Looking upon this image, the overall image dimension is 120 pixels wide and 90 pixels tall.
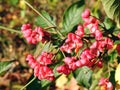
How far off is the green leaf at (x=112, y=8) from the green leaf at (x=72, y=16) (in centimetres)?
39

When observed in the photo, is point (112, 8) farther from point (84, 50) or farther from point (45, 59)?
point (45, 59)

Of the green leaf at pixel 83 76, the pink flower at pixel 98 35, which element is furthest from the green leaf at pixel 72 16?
the pink flower at pixel 98 35

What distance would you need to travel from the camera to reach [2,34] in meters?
4.82

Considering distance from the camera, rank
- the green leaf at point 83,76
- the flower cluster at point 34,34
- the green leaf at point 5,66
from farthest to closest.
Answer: the green leaf at point 83,76
the green leaf at point 5,66
the flower cluster at point 34,34

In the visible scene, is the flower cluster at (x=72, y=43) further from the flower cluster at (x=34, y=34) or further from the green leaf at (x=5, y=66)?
the green leaf at (x=5, y=66)

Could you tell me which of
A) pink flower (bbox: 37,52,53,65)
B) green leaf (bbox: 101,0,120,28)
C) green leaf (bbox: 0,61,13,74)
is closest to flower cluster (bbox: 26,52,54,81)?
pink flower (bbox: 37,52,53,65)

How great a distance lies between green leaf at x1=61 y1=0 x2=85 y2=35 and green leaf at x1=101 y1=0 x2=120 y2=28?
1.28ft

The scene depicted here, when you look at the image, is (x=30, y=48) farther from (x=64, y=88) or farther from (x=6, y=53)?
(x=64, y=88)

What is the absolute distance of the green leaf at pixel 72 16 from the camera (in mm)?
2074

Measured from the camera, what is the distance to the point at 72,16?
6.93 ft

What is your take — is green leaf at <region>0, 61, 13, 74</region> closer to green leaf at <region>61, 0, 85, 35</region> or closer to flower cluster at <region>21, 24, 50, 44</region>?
flower cluster at <region>21, 24, 50, 44</region>

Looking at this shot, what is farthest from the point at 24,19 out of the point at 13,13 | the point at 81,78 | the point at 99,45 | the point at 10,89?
the point at 99,45

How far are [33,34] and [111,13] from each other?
378 millimetres

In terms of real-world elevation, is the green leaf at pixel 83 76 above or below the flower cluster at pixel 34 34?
below
